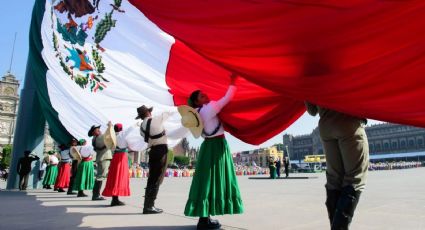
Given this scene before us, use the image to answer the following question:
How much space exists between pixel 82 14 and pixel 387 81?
4212 mm

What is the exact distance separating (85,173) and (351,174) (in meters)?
7.20

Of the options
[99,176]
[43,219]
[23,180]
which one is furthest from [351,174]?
[23,180]

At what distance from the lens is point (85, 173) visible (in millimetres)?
8086

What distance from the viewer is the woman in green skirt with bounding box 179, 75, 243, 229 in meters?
3.41

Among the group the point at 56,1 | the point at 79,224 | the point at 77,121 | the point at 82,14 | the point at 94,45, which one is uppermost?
the point at 56,1

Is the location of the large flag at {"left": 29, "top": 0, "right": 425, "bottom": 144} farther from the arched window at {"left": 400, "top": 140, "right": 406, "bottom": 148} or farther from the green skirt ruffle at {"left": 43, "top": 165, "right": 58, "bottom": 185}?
the arched window at {"left": 400, "top": 140, "right": 406, "bottom": 148}

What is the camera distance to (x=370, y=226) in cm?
345

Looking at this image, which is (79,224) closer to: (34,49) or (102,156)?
(102,156)

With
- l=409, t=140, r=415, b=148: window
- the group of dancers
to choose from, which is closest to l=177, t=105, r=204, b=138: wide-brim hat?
the group of dancers

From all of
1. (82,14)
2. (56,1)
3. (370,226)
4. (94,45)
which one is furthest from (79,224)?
(56,1)

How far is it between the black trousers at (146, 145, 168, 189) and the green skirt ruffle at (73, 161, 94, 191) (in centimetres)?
396

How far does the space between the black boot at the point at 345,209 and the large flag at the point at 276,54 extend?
576mm

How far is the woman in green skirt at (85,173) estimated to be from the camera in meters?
7.93

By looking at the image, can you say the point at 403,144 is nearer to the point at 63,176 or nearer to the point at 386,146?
the point at 386,146
